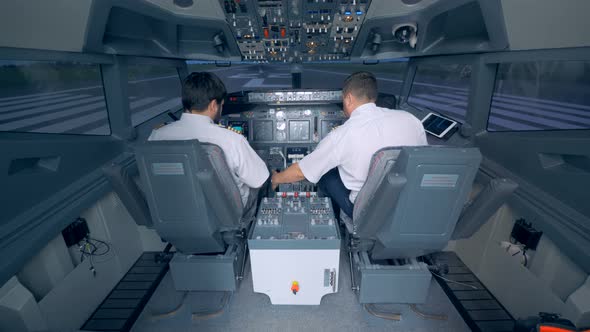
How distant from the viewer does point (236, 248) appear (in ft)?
4.97

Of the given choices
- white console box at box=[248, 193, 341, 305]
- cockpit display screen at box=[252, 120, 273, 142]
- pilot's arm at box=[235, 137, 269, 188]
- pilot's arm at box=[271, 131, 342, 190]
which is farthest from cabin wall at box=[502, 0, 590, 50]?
cockpit display screen at box=[252, 120, 273, 142]

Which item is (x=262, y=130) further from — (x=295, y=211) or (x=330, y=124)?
(x=295, y=211)

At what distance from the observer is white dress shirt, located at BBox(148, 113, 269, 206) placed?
4.30ft

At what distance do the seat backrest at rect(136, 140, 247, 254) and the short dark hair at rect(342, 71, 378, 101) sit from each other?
0.74 metres

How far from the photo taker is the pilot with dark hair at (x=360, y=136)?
128 centimetres

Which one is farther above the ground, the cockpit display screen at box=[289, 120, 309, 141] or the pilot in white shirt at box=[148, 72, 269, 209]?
the pilot in white shirt at box=[148, 72, 269, 209]

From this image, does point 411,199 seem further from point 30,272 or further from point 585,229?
point 30,272

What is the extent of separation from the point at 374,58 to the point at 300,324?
221 centimetres

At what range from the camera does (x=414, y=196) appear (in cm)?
106

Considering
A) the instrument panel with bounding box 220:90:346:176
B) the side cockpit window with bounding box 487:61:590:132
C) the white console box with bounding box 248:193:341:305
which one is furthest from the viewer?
the side cockpit window with bounding box 487:61:590:132

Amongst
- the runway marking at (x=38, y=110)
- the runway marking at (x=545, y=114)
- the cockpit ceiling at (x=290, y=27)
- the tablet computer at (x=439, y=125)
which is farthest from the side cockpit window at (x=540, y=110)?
the runway marking at (x=38, y=110)

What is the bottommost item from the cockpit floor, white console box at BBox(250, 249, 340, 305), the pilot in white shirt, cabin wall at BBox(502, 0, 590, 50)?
the cockpit floor

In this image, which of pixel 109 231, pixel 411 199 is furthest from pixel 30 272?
pixel 411 199

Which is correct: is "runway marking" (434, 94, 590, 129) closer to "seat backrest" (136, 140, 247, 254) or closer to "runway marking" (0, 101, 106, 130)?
"seat backrest" (136, 140, 247, 254)
